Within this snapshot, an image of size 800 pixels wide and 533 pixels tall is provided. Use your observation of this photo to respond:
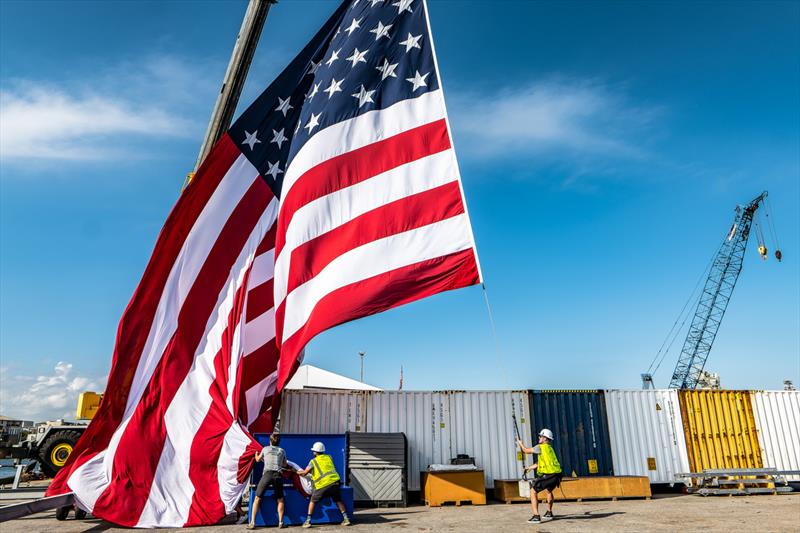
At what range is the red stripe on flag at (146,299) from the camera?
33.5ft

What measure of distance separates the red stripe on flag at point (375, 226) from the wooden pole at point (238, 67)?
6.48 meters

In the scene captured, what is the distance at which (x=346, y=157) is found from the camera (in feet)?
27.9

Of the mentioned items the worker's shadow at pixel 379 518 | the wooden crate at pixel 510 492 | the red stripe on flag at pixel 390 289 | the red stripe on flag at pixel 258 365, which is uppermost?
the red stripe on flag at pixel 390 289

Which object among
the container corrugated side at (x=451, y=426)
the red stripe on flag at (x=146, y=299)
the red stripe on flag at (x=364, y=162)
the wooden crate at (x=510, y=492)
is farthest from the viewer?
the container corrugated side at (x=451, y=426)

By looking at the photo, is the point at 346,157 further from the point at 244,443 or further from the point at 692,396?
the point at 692,396

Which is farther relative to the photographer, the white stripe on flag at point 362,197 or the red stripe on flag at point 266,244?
the red stripe on flag at point 266,244

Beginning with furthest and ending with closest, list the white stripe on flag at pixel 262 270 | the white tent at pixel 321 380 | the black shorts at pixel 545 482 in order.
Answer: the white tent at pixel 321 380
the black shorts at pixel 545 482
the white stripe on flag at pixel 262 270

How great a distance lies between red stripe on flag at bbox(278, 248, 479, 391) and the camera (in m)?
7.24

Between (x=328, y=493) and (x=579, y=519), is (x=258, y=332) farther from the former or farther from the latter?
(x=579, y=519)

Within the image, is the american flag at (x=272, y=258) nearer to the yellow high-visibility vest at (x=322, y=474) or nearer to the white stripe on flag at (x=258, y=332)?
the white stripe on flag at (x=258, y=332)

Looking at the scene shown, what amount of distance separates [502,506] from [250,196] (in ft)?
34.6

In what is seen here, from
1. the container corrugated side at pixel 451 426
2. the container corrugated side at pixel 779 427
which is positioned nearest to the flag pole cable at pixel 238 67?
the container corrugated side at pixel 451 426

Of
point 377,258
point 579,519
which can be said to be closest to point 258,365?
point 377,258

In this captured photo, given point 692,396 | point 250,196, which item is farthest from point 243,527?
point 692,396
